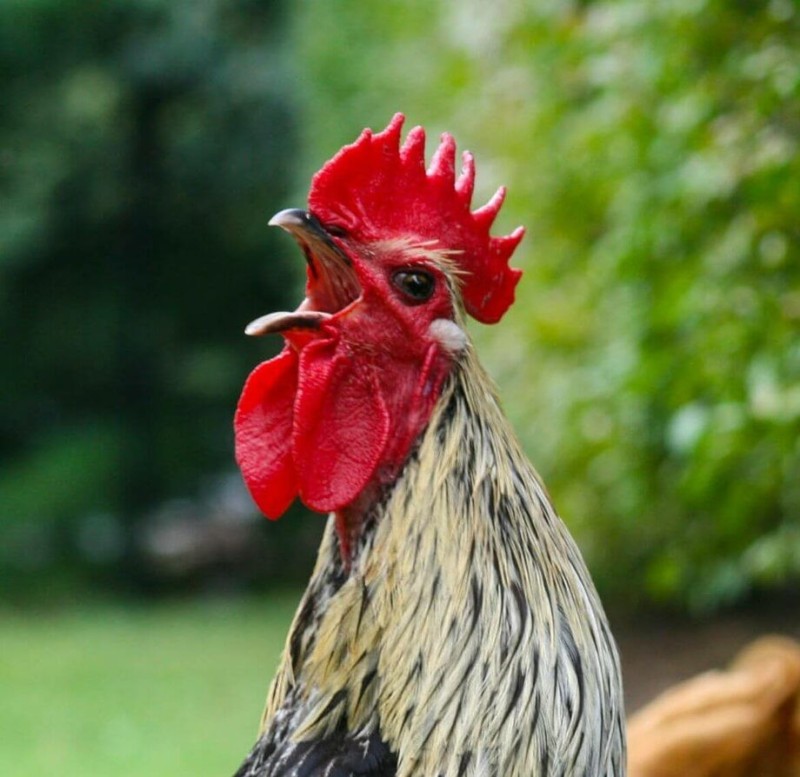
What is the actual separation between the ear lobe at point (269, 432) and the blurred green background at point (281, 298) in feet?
3.52

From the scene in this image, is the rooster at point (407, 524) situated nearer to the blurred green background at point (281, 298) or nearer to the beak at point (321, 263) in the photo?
the beak at point (321, 263)

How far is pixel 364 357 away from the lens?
7.11 ft

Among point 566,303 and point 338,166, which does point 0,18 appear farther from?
point 338,166

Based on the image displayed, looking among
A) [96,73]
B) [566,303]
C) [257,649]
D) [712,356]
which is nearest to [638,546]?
[566,303]

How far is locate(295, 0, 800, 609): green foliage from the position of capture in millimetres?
3914

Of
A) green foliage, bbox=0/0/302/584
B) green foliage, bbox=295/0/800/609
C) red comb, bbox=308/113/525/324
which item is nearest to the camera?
red comb, bbox=308/113/525/324

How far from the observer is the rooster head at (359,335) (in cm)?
215

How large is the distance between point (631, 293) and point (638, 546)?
368cm

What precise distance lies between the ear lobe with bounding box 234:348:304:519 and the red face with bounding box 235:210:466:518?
39 millimetres

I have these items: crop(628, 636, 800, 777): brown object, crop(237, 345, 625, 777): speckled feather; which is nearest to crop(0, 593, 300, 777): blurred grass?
crop(628, 636, 800, 777): brown object

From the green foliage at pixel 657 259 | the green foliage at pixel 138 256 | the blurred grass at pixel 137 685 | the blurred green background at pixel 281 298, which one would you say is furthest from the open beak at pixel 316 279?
the green foliage at pixel 138 256

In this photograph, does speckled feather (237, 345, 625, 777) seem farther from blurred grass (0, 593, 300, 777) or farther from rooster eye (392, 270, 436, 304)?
blurred grass (0, 593, 300, 777)

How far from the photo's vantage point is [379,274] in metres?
2.15

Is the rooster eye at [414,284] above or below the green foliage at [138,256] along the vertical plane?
below
